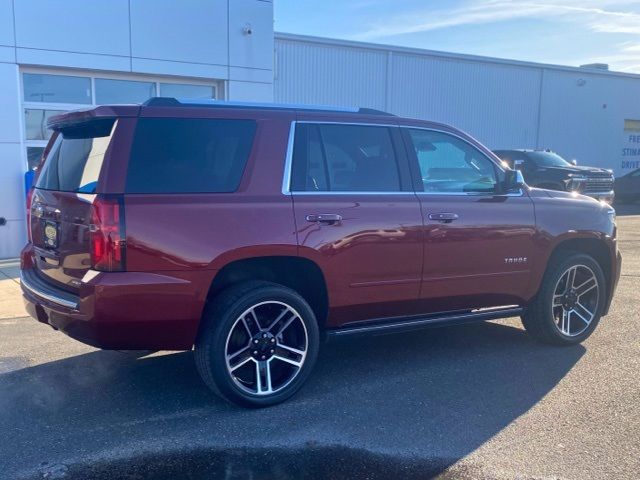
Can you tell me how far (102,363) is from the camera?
5.45m

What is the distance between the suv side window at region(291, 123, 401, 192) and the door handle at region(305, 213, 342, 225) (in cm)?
21

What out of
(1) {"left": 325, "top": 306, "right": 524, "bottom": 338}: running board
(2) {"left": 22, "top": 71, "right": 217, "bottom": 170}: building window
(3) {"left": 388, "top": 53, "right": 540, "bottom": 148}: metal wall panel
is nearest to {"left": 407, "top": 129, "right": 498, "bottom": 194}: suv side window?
(1) {"left": 325, "top": 306, "right": 524, "bottom": 338}: running board

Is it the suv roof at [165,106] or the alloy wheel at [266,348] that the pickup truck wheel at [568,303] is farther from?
the alloy wheel at [266,348]

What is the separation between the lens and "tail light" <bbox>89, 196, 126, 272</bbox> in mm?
3971

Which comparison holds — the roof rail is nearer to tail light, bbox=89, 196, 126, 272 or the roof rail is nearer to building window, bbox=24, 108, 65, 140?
tail light, bbox=89, 196, 126, 272

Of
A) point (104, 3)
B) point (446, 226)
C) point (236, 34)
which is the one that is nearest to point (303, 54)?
point (236, 34)

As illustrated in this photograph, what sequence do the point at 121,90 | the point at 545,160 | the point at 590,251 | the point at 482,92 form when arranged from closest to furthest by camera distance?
the point at 590,251 → the point at 121,90 → the point at 545,160 → the point at 482,92

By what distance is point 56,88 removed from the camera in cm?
1087

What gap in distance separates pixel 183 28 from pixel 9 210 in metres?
4.26

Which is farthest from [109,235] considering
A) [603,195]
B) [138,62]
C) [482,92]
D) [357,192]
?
[482,92]

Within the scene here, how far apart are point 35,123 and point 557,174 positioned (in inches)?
484

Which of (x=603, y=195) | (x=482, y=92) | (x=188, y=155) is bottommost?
(x=603, y=195)

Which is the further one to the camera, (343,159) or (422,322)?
(422,322)

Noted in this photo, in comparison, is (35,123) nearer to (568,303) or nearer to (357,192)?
(357,192)
